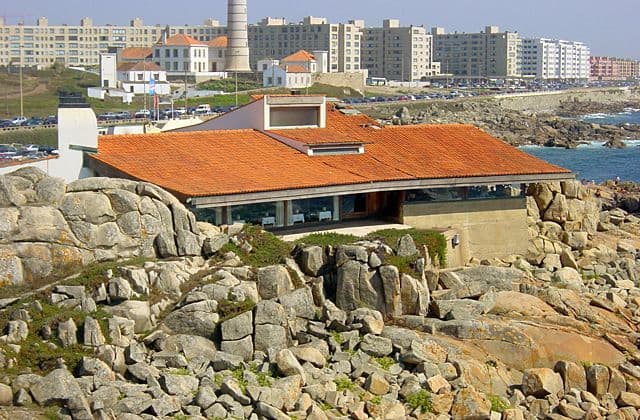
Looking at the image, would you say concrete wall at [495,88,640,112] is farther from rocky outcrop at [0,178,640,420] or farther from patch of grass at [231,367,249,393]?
patch of grass at [231,367,249,393]

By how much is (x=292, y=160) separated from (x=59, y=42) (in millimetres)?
143394

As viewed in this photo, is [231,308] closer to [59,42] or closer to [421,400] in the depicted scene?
[421,400]

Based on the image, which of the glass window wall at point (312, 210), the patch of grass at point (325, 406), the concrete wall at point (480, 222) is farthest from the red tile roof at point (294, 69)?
the patch of grass at point (325, 406)

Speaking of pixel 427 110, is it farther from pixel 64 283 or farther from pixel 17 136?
pixel 64 283

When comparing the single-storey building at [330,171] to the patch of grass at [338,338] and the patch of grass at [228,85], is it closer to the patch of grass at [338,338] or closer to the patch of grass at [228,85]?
the patch of grass at [338,338]

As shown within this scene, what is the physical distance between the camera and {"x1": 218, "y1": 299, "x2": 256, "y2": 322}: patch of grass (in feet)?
70.8

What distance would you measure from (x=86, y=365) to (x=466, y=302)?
8.55 meters

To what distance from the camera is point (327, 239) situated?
2567cm

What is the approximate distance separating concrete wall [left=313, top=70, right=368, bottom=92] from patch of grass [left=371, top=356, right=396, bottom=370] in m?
117

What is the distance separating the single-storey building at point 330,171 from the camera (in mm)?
26109

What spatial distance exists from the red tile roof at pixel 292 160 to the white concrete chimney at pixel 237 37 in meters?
95.4

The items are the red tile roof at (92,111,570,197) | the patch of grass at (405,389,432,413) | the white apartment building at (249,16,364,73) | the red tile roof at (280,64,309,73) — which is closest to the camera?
the patch of grass at (405,389,432,413)

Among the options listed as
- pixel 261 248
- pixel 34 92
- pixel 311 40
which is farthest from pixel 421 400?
pixel 311 40

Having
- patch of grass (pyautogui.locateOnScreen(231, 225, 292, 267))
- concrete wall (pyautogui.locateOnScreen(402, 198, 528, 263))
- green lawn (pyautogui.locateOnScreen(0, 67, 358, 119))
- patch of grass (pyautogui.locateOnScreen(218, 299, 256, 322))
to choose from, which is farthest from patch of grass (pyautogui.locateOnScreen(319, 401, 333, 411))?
green lawn (pyautogui.locateOnScreen(0, 67, 358, 119))
